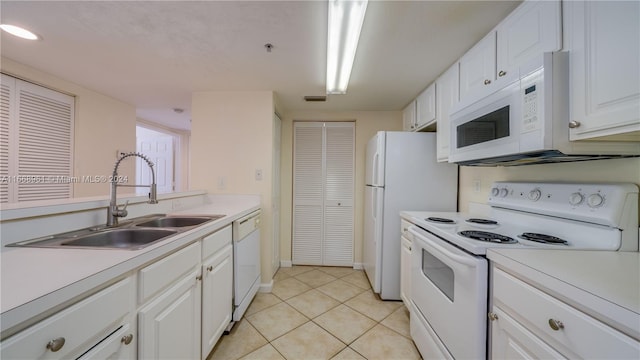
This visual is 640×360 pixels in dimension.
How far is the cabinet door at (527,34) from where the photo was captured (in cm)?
100

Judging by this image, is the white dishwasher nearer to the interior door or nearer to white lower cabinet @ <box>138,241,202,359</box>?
white lower cabinet @ <box>138,241,202,359</box>

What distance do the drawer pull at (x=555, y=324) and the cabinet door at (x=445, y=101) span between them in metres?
1.38

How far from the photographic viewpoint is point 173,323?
105cm

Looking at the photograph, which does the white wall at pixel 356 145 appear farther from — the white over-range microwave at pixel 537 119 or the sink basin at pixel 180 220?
the white over-range microwave at pixel 537 119

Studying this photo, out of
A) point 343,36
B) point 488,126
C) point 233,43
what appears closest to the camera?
point 488,126

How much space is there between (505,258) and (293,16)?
5.30ft

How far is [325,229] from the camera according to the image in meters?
3.18

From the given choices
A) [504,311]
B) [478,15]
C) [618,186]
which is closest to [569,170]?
[618,186]

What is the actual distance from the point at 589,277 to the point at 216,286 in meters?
1.74

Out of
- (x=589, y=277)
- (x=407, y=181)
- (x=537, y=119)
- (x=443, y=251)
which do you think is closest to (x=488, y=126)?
(x=537, y=119)

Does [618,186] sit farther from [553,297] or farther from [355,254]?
[355,254]

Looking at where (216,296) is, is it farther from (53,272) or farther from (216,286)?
(53,272)

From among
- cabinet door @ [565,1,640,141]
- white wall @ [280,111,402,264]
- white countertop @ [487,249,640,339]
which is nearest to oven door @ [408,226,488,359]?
white countertop @ [487,249,640,339]

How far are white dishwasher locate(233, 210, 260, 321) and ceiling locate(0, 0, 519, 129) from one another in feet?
4.33
